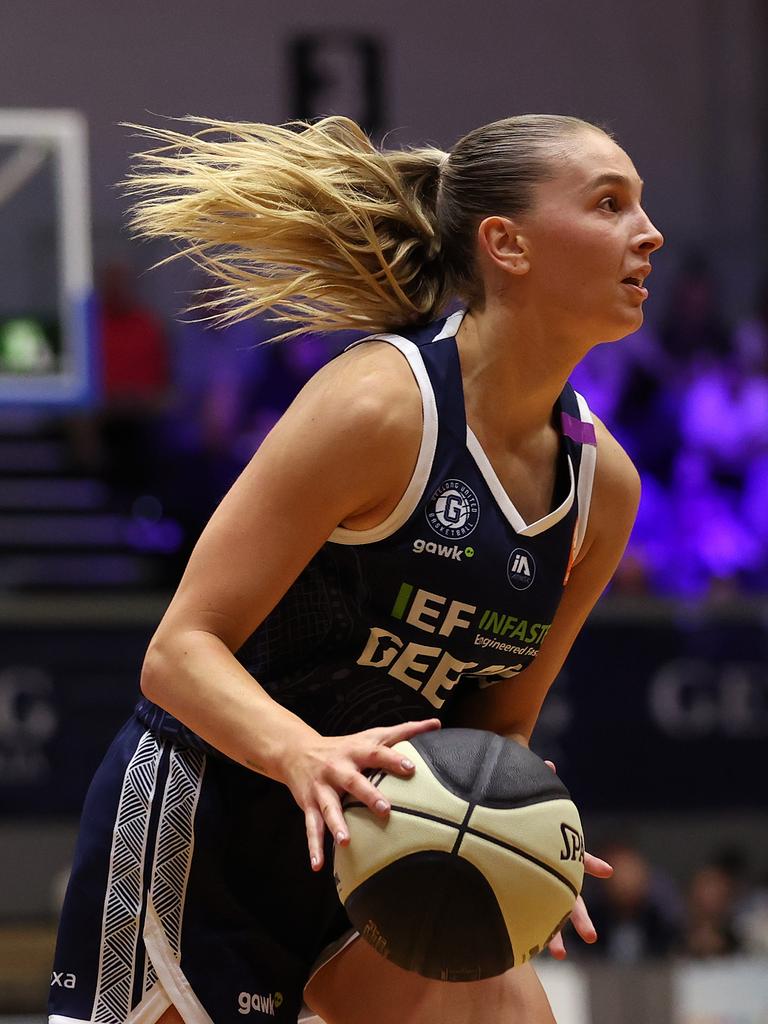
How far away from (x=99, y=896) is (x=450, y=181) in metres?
1.38

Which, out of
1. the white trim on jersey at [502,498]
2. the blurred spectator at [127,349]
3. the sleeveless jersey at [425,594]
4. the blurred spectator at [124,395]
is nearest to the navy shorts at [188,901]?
the sleeveless jersey at [425,594]

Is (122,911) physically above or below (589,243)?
below

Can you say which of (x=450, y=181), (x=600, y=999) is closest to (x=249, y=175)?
(x=450, y=181)

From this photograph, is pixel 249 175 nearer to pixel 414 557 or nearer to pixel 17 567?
pixel 414 557

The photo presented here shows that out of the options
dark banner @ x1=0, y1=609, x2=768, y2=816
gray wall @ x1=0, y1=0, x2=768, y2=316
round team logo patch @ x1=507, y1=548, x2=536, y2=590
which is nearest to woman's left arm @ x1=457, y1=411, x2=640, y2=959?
round team logo patch @ x1=507, y1=548, x2=536, y2=590

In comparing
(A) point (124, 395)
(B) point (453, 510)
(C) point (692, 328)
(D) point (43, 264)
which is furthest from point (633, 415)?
(B) point (453, 510)

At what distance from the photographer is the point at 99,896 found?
2.83 m

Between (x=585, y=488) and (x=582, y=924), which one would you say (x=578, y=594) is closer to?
(x=585, y=488)

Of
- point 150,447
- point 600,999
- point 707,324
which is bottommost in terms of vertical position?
point 600,999

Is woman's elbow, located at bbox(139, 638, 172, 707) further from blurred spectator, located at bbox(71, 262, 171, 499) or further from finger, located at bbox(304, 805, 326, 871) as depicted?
blurred spectator, located at bbox(71, 262, 171, 499)

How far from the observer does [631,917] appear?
28.8 ft

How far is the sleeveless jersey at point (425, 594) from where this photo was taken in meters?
2.71

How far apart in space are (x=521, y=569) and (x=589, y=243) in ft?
1.79

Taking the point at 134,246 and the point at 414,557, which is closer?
Result: the point at 414,557
